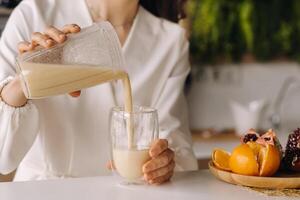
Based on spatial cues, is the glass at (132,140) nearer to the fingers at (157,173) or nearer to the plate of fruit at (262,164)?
the fingers at (157,173)

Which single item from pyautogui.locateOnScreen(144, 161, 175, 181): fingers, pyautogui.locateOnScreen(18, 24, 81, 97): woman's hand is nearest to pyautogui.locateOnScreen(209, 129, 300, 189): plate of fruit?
pyautogui.locateOnScreen(144, 161, 175, 181): fingers

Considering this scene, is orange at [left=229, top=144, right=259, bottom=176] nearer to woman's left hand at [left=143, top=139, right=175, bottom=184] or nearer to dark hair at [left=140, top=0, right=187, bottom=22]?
woman's left hand at [left=143, top=139, right=175, bottom=184]

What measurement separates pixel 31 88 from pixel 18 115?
255 millimetres

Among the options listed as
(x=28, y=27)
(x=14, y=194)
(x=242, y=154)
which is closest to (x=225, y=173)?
(x=242, y=154)

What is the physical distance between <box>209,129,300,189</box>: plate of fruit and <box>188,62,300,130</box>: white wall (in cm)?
209

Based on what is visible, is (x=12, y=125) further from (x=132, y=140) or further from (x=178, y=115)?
(x=178, y=115)

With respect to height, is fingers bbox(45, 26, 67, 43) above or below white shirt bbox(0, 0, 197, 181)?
above

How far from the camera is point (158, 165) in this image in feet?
4.60

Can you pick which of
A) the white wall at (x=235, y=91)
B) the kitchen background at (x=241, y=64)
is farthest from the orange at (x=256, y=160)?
the white wall at (x=235, y=91)

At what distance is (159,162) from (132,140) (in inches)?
3.1

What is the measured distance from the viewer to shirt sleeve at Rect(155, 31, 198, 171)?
1761mm

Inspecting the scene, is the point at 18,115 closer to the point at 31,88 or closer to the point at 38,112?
the point at 38,112

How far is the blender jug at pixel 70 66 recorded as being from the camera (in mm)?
1309

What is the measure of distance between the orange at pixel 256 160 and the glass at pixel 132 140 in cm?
18
